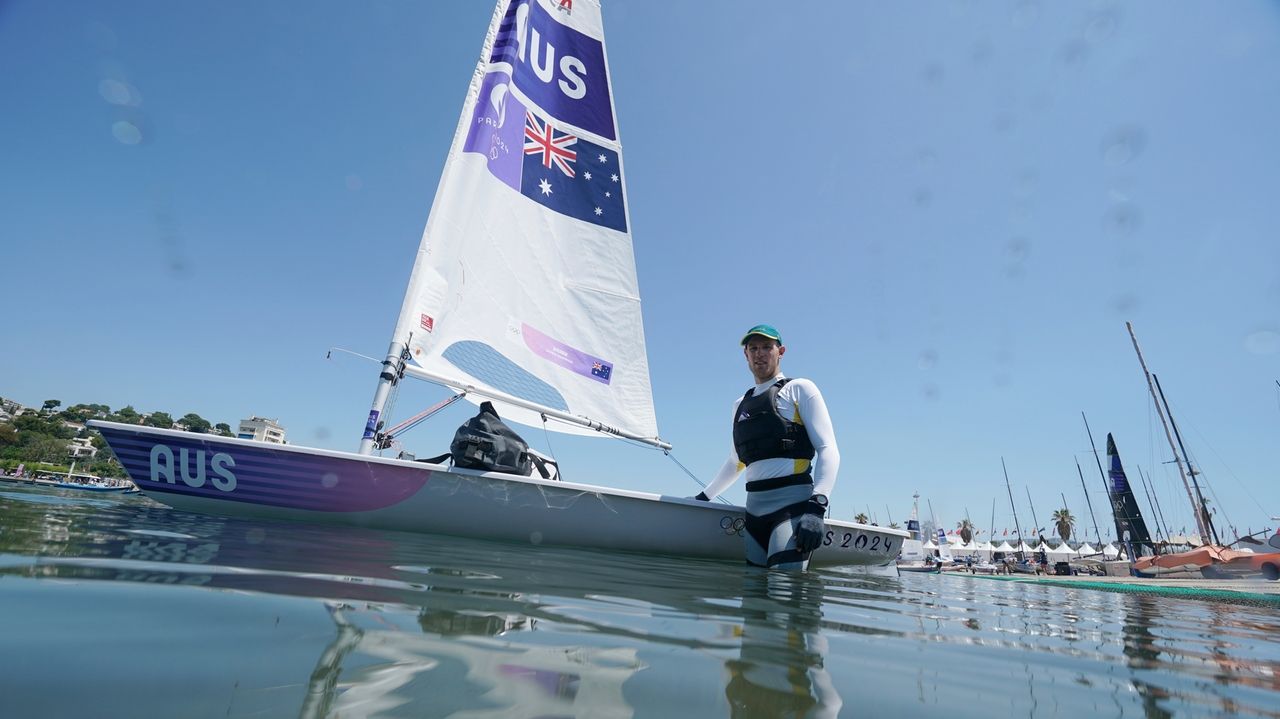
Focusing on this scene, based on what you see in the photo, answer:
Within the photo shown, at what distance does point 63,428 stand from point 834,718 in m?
69.9

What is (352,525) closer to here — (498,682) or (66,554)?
(66,554)

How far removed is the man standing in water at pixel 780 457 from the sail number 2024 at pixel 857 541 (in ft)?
4.51

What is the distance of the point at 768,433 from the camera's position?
4336 millimetres

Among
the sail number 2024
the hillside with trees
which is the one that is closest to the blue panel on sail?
the sail number 2024

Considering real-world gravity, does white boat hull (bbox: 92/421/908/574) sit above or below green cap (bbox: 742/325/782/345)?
below

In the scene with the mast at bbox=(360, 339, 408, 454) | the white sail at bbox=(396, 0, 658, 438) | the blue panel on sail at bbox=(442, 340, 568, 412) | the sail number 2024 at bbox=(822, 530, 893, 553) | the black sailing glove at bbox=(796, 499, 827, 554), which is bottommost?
the black sailing glove at bbox=(796, 499, 827, 554)

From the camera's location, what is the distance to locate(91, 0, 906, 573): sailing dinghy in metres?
4.61

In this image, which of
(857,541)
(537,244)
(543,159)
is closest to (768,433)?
(857,541)

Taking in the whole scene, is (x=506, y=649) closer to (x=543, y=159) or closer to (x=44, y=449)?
(x=543, y=159)

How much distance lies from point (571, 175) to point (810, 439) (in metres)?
6.63

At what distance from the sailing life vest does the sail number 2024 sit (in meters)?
1.67

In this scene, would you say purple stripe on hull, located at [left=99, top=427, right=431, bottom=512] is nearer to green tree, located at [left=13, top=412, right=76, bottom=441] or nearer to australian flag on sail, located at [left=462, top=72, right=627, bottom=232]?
australian flag on sail, located at [left=462, top=72, right=627, bottom=232]

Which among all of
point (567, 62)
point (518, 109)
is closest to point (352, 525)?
point (518, 109)

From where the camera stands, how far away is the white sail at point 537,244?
23.4 feet
